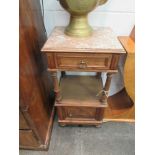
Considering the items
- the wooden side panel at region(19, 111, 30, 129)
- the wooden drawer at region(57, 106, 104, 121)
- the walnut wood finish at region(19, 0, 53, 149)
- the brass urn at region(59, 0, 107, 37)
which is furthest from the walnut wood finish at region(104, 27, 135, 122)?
the wooden side panel at region(19, 111, 30, 129)

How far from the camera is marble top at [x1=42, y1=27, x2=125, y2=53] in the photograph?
3.25 feet

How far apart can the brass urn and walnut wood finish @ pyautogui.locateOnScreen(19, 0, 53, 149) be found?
0.71 ft

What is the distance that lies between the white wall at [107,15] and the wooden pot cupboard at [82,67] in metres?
0.14

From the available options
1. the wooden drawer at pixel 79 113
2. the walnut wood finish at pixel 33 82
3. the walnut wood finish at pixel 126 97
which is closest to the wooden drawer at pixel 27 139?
the walnut wood finish at pixel 33 82

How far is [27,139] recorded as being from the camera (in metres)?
1.21

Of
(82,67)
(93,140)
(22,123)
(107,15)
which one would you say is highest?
(107,15)

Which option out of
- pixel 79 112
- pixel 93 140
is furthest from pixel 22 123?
pixel 93 140

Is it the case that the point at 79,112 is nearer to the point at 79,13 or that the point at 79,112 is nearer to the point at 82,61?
the point at 82,61

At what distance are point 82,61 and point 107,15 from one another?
517 mm

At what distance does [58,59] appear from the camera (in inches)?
41.1

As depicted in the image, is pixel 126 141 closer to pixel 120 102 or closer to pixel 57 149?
pixel 120 102
